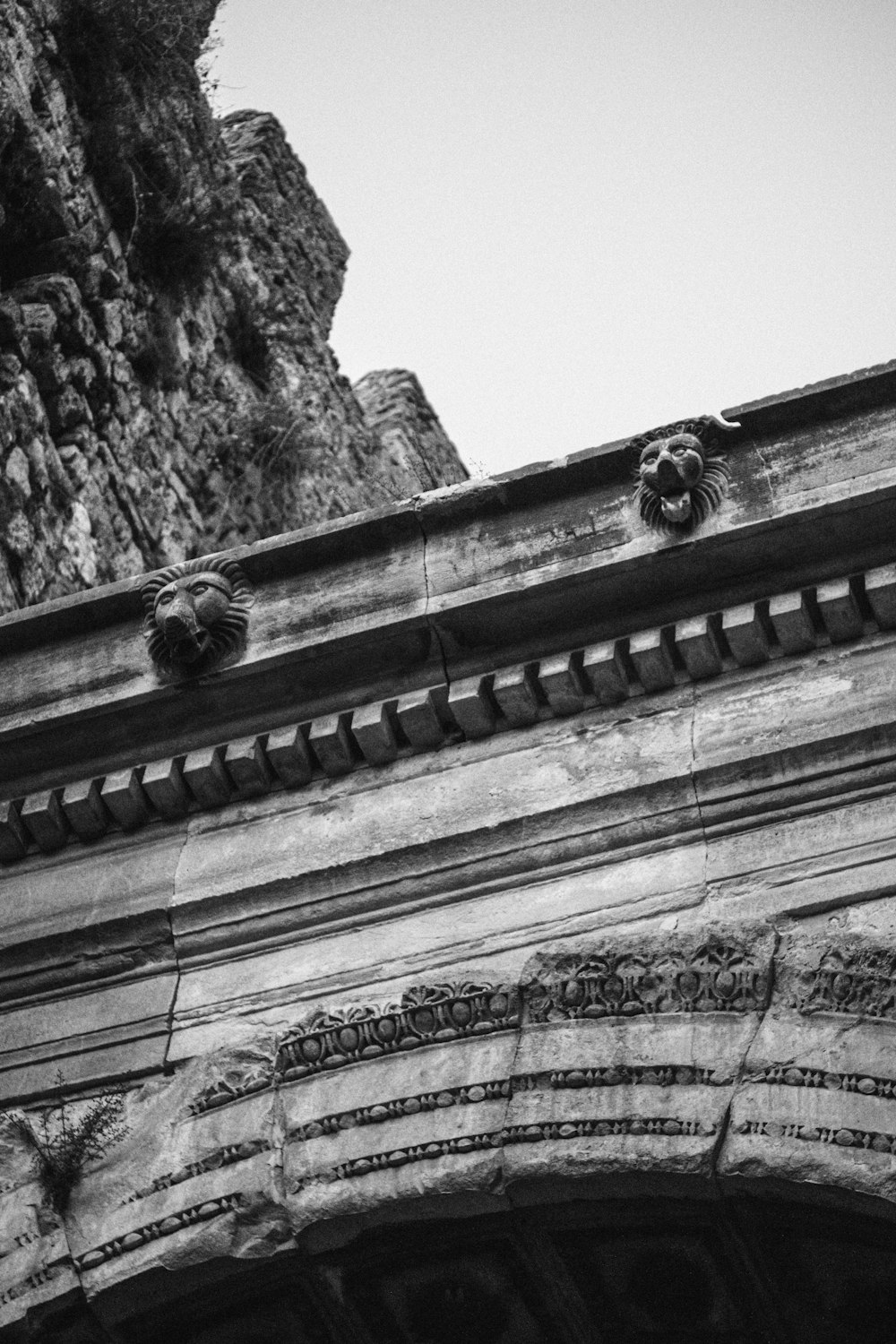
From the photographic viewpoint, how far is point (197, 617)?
6336mm

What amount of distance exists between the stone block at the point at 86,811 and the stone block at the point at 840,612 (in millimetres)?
2568

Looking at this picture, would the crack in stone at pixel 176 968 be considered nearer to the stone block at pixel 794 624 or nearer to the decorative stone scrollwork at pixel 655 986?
the decorative stone scrollwork at pixel 655 986

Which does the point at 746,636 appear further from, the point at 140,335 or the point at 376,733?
the point at 140,335

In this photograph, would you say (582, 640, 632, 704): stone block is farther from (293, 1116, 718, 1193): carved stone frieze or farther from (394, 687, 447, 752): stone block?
(293, 1116, 718, 1193): carved stone frieze

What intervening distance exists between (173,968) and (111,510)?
15.8 ft

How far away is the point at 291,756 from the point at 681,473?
163 centimetres

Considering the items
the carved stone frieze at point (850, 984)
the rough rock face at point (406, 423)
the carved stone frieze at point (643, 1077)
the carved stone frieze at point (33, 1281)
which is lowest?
the carved stone frieze at point (33, 1281)

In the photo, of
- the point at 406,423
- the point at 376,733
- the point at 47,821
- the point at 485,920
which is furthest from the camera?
the point at 406,423

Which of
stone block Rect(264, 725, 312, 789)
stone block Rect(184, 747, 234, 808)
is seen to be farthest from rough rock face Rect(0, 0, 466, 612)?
stone block Rect(264, 725, 312, 789)

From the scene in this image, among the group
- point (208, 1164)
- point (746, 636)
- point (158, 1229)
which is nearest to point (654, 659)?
point (746, 636)

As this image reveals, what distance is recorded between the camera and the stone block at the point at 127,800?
20.3 feet

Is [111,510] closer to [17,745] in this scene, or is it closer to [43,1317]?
[17,745]

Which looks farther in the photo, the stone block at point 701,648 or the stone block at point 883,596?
the stone block at point 701,648

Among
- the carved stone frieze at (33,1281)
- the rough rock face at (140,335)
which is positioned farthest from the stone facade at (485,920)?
the rough rock face at (140,335)
